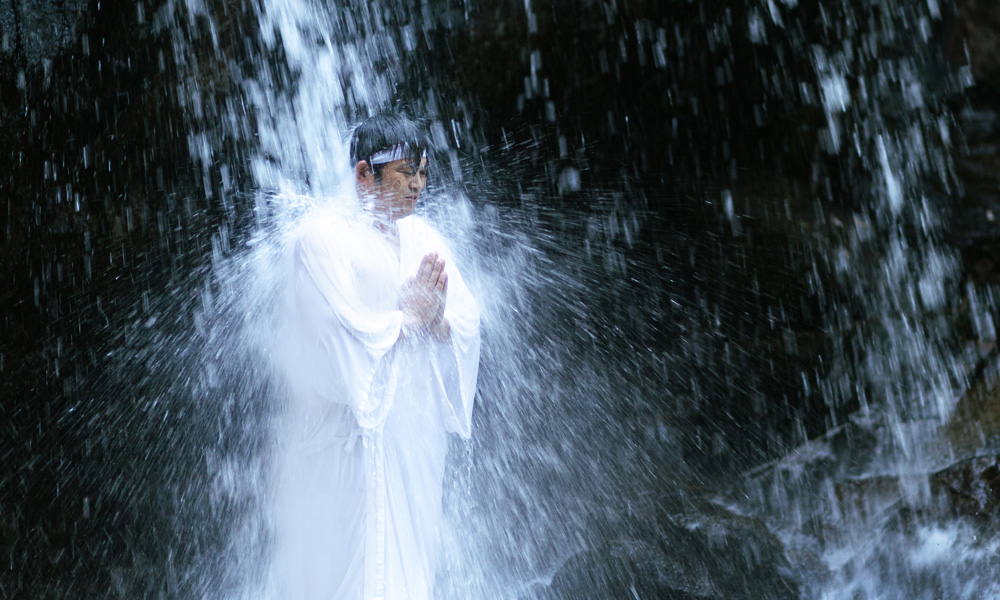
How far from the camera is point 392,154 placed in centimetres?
284

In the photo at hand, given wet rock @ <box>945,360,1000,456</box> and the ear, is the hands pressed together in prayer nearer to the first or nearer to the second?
the ear

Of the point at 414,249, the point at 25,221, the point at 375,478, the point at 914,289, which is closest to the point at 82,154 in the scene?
the point at 25,221

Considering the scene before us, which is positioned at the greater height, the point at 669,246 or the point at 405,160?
the point at 405,160

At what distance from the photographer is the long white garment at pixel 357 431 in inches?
109

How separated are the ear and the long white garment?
0.15 m

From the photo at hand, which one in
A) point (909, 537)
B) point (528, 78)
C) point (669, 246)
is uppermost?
point (528, 78)

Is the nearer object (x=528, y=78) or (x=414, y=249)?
(x=414, y=249)

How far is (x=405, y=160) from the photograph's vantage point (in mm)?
2861

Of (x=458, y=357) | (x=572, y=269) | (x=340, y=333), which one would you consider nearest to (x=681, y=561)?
(x=572, y=269)

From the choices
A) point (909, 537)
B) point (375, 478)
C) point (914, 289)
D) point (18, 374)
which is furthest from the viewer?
point (18, 374)

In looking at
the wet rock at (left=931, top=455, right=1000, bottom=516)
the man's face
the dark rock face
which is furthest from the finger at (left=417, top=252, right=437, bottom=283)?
the dark rock face

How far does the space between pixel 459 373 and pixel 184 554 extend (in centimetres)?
289

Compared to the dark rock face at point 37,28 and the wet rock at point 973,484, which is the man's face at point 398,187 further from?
the dark rock face at point 37,28

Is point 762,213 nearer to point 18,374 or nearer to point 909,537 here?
point 909,537
